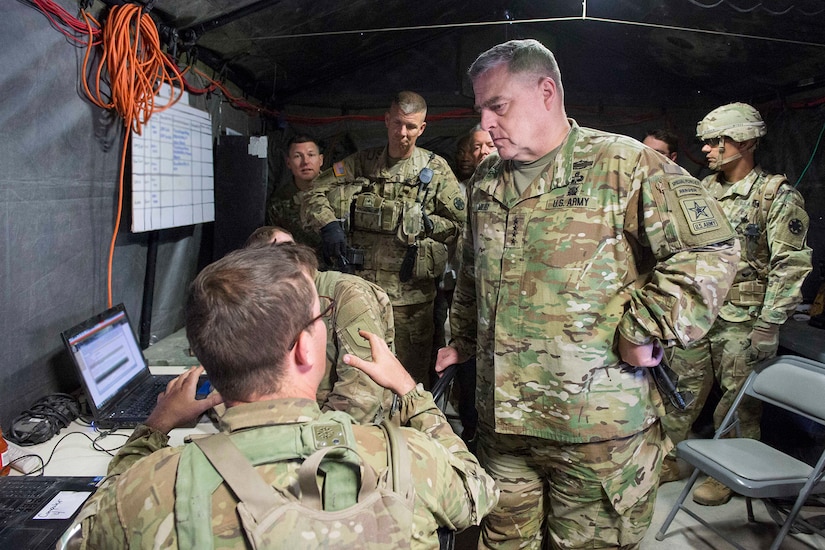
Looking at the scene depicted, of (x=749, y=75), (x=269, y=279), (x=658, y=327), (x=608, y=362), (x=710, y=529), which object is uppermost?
(x=749, y=75)

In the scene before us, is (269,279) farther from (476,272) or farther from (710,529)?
(710,529)

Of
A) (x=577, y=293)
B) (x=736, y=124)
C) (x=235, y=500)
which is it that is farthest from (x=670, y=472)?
(x=235, y=500)

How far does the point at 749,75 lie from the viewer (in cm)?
385

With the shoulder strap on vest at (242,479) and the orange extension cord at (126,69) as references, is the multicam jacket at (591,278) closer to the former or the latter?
the shoulder strap on vest at (242,479)

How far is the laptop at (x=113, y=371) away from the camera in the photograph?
175cm

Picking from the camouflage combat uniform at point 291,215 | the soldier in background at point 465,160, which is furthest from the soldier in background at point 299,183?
the soldier in background at point 465,160

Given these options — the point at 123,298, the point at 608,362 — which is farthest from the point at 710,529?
the point at 123,298

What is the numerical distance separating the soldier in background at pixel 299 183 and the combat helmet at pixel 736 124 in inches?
87.7

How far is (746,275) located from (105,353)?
2.87m

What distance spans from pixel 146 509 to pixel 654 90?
15.9 feet

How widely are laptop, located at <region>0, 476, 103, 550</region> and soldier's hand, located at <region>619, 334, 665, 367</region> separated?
4.25ft

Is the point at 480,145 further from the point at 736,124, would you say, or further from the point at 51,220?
the point at 51,220

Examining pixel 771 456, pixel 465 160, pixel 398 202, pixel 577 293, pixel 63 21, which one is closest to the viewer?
pixel 577 293

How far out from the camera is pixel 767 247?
2.77 m
